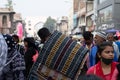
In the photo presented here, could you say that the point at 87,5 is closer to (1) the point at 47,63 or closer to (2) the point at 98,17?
(2) the point at 98,17

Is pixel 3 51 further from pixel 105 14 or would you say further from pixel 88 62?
pixel 105 14

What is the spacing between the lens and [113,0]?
40.2 metres

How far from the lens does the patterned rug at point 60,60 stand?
15.8 feet

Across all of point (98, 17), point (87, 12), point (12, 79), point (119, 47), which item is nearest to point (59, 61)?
→ point (12, 79)

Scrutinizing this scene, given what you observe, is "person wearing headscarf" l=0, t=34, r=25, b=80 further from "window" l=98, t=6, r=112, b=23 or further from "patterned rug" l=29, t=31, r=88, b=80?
"window" l=98, t=6, r=112, b=23

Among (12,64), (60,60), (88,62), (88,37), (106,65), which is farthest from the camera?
(88,37)

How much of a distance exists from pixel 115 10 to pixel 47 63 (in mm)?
34978

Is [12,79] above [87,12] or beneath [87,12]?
above

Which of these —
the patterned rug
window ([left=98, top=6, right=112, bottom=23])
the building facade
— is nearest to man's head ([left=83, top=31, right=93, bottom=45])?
the patterned rug

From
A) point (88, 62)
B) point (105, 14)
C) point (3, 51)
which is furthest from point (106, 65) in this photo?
point (105, 14)

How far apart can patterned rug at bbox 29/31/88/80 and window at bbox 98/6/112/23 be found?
36.2 meters

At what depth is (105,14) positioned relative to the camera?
4434 centimetres

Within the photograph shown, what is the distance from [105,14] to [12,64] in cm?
3916

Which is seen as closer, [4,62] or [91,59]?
[4,62]
